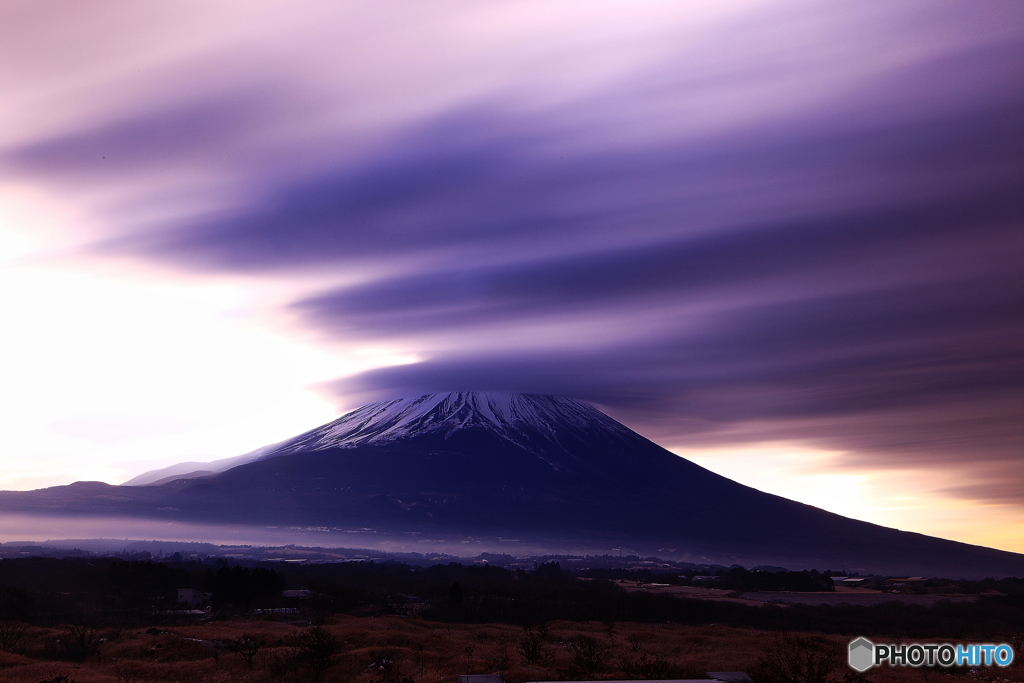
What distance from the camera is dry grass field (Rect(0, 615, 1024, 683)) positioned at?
4962cm

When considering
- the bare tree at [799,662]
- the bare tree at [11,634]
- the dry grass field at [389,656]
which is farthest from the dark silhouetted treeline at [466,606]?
the bare tree at [799,662]

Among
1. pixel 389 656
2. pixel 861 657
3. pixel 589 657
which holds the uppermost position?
pixel 861 657

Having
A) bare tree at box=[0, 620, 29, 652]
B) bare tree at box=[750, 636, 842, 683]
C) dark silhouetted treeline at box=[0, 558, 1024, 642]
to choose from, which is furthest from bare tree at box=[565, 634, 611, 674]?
bare tree at box=[0, 620, 29, 652]

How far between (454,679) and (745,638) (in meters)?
33.2

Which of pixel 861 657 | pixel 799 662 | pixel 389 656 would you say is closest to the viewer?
pixel 799 662

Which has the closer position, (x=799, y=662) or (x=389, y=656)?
(x=799, y=662)

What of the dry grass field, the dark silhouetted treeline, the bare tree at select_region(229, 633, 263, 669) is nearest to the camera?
the dry grass field

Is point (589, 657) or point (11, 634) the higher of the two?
point (589, 657)

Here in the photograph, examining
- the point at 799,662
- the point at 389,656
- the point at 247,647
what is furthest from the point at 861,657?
the point at 247,647

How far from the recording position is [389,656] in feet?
193

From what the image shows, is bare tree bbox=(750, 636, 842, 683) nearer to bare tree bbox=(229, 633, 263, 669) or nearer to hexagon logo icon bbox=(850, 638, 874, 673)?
hexagon logo icon bbox=(850, 638, 874, 673)

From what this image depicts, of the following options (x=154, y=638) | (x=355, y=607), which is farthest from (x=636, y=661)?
(x=355, y=607)

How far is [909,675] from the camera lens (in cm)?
4819

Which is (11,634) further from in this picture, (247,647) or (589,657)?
(589,657)
